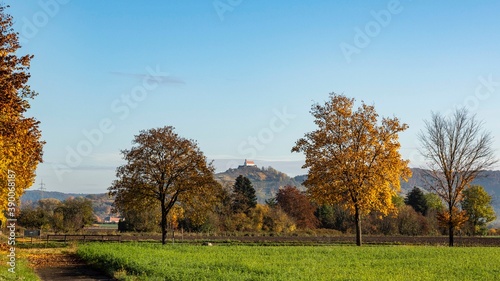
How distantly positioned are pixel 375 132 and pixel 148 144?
22.5 metres

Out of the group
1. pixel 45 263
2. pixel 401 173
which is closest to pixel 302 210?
pixel 401 173

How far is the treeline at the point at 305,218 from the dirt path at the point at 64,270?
44749 millimetres

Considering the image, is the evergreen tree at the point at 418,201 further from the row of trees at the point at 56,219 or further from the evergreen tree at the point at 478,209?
the row of trees at the point at 56,219

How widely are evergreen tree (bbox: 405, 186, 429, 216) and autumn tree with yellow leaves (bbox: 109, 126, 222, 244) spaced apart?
246ft

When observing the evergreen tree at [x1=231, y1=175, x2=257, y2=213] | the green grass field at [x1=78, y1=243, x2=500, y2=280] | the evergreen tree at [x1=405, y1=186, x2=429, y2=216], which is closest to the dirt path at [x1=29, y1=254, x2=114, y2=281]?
the green grass field at [x1=78, y1=243, x2=500, y2=280]

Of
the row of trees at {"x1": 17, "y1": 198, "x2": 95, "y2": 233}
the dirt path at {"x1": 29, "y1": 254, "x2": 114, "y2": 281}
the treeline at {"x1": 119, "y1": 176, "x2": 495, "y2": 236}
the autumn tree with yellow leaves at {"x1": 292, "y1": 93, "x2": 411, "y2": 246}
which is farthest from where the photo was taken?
the treeline at {"x1": 119, "y1": 176, "x2": 495, "y2": 236}

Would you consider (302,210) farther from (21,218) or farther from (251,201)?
(21,218)

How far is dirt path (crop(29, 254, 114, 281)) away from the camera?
84.2 feet

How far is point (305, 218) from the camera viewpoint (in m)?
110

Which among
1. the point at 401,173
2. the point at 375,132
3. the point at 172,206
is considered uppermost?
the point at 375,132

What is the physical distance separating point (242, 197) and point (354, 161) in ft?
207

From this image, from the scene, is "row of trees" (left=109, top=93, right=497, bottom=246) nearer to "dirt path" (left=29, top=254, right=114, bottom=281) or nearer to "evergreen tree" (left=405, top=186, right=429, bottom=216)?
"dirt path" (left=29, top=254, right=114, bottom=281)

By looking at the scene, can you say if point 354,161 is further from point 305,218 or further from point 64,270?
point 305,218

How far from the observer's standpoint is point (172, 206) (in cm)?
5369
